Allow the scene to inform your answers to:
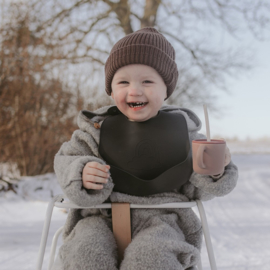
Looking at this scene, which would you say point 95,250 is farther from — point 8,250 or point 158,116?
point 8,250

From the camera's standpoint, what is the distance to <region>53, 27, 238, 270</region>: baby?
42.8 inches

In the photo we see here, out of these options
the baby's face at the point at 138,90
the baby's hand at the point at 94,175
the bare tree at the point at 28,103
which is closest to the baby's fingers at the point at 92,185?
the baby's hand at the point at 94,175

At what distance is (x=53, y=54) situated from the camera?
4016 millimetres

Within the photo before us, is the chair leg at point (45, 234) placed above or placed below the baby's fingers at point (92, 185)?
below

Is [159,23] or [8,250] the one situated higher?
[159,23]

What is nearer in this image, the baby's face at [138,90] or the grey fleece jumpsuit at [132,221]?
the grey fleece jumpsuit at [132,221]

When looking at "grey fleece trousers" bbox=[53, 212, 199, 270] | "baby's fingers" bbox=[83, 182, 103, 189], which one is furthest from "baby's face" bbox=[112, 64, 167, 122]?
"grey fleece trousers" bbox=[53, 212, 199, 270]

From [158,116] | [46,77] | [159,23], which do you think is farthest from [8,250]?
[159,23]

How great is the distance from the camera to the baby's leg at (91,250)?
3.30ft

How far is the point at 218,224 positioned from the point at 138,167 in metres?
1.78

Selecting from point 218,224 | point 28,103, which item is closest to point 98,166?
point 218,224

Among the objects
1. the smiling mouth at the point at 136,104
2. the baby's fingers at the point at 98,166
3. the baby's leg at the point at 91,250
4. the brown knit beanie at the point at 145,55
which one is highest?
the brown knit beanie at the point at 145,55

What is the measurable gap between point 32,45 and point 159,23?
2.69m

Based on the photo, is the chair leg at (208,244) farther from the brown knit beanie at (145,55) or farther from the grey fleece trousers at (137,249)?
the brown knit beanie at (145,55)
